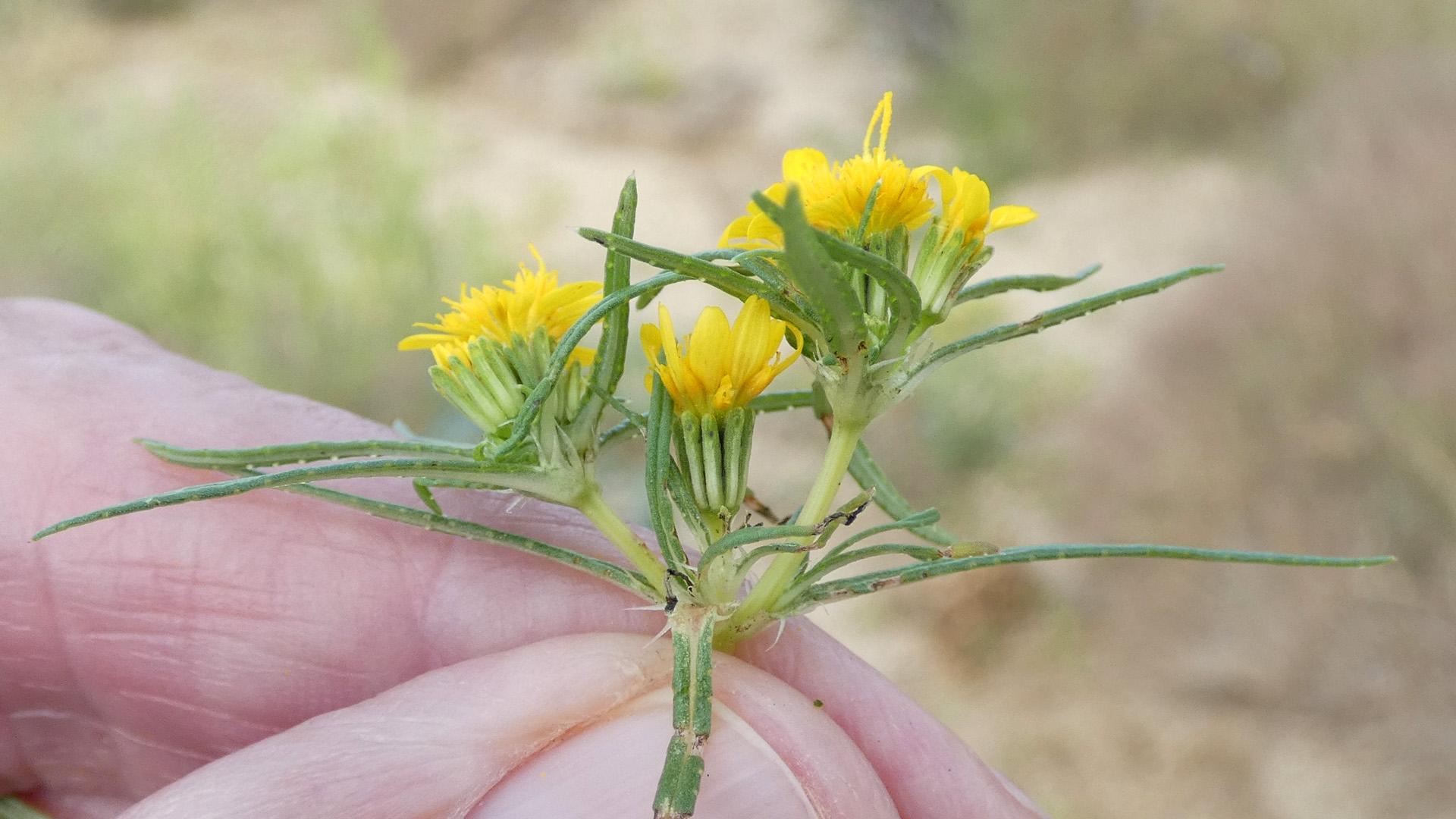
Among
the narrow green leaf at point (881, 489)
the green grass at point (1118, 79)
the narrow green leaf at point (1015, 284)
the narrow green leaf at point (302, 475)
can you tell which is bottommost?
the narrow green leaf at point (302, 475)

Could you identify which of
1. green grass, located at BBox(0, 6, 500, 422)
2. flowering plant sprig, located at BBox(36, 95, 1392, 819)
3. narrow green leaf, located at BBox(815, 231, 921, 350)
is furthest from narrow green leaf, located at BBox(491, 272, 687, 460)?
green grass, located at BBox(0, 6, 500, 422)

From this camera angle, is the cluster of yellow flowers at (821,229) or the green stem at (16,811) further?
the green stem at (16,811)

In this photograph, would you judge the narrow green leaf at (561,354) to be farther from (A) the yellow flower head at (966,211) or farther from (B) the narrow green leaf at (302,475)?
(A) the yellow flower head at (966,211)

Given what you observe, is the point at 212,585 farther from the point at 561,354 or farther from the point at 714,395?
the point at 714,395

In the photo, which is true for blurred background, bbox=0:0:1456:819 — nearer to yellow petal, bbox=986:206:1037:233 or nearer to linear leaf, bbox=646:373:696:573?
yellow petal, bbox=986:206:1037:233

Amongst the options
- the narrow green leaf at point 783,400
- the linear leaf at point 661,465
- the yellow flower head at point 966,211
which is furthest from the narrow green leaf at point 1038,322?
the linear leaf at point 661,465

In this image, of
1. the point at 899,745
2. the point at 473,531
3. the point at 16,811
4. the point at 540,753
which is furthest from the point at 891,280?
the point at 16,811
